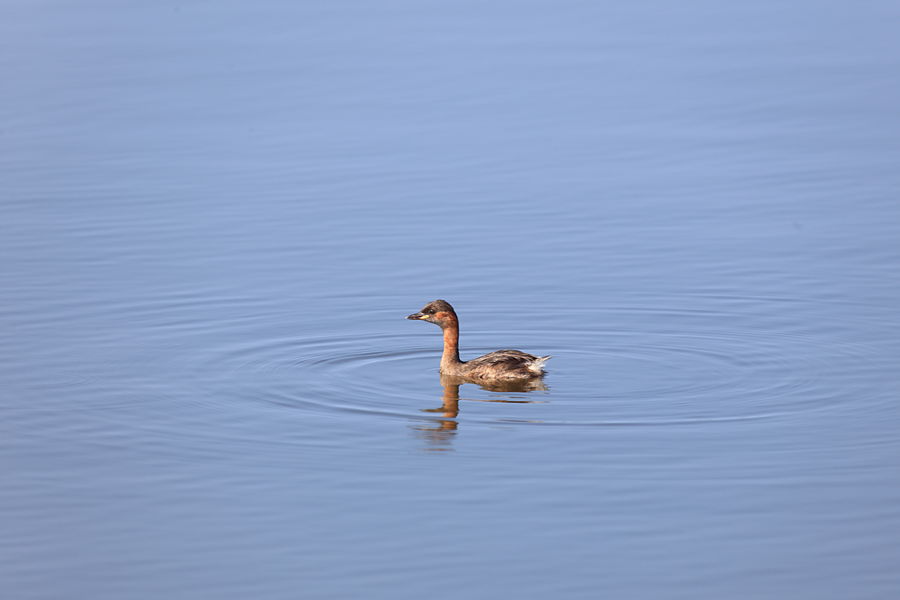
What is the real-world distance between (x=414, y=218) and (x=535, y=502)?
9.86 meters

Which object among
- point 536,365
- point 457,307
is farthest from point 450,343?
point 457,307

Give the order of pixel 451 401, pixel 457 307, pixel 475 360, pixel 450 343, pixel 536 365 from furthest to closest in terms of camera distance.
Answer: pixel 457 307 < pixel 450 343 < pixel 475 360 < pixel 536 365 < pixel 451 401

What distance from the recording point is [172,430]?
1263cm

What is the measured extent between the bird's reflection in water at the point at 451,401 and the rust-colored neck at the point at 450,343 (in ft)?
0.74

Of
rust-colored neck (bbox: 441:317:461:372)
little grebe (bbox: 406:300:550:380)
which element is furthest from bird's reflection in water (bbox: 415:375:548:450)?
rust-colored neck (bbox: 441:317:461:372)

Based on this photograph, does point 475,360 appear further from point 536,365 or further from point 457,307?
point 457,307

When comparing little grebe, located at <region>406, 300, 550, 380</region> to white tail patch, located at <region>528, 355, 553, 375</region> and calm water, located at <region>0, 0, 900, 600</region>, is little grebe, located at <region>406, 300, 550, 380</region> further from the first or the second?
calm water, located at <region>0, 0, 900, 600</region>

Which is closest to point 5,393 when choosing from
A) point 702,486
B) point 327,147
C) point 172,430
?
point 172,430

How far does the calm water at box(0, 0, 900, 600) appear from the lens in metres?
10.0

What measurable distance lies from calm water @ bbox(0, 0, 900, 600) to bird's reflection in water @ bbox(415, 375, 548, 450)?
0.08 m

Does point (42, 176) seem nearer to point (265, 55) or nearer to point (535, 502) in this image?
point (265, 55)

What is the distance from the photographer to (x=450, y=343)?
1515 cm

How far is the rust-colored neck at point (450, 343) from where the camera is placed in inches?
592

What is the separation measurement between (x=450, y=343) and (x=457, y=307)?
171 centimetres
